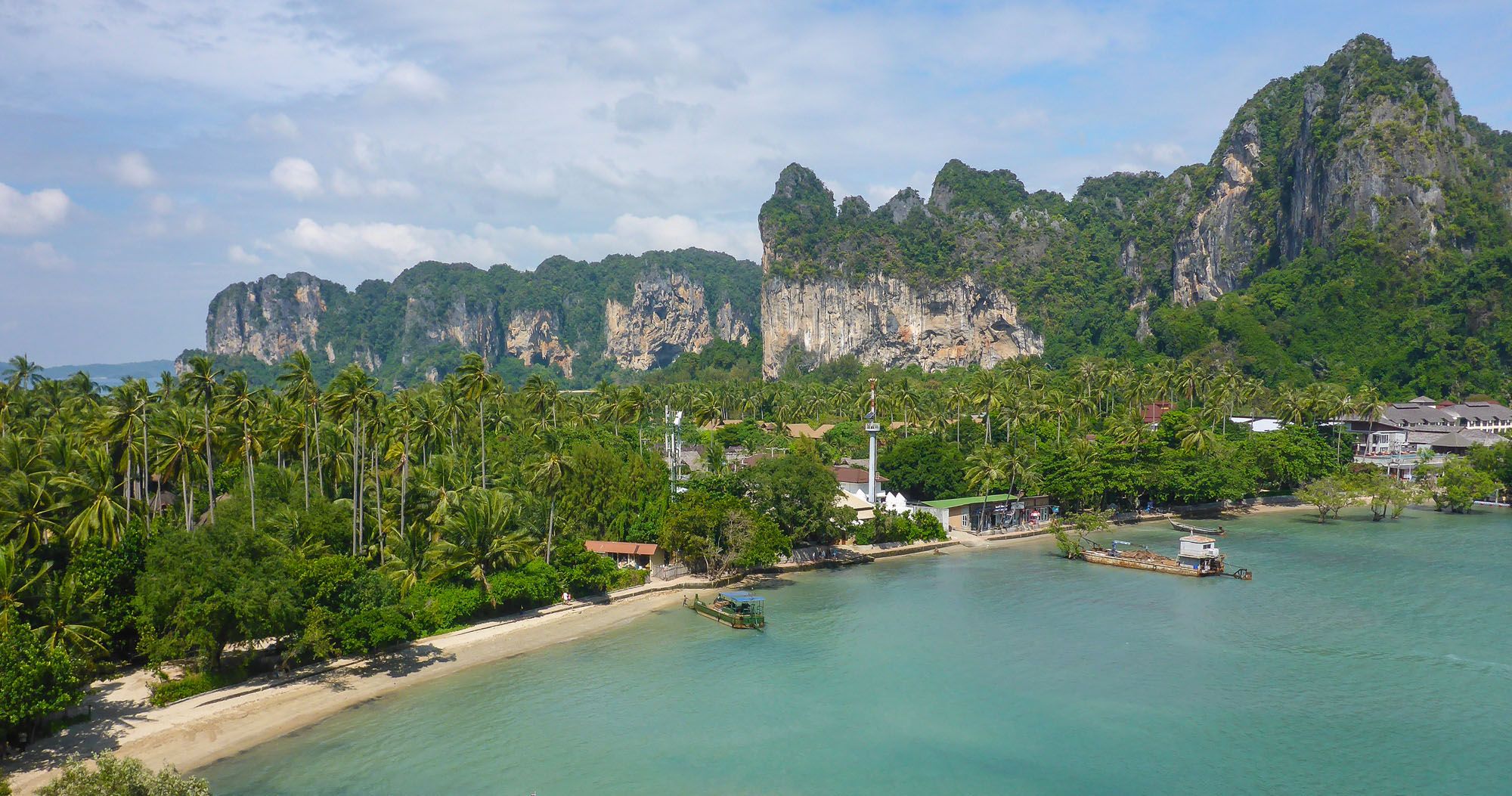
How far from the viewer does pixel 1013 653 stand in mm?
34969

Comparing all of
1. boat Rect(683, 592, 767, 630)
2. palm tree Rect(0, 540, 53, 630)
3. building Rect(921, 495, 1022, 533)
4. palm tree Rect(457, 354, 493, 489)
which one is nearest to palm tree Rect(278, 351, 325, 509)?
palm tree Rect(457, 354, 493, 489)

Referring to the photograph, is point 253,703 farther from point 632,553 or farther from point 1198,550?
point 1198,550

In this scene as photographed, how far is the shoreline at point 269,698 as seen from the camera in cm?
2512

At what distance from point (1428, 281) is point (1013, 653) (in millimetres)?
100563

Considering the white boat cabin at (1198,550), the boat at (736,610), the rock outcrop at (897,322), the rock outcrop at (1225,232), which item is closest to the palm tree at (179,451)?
the boat at (736,610)

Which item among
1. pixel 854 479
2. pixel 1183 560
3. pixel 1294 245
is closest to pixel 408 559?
pixel 1183 560

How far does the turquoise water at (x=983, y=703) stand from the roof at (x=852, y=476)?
856 inches

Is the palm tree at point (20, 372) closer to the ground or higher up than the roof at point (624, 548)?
higher up

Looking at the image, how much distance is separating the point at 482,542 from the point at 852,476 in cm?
3463

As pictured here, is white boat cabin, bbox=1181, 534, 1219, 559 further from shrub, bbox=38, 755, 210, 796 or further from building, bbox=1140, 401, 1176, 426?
shrub, bbox=38, 755, 210, 796

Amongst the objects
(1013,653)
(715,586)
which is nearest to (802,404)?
(715,586)

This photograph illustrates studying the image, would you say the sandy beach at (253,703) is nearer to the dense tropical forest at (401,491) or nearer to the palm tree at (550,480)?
the dense tropical forest at (401,491)

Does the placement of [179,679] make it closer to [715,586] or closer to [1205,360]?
[715,586]

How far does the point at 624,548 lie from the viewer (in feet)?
149
